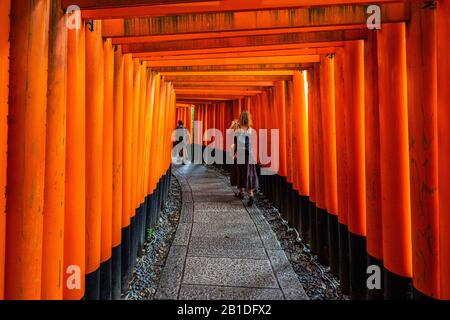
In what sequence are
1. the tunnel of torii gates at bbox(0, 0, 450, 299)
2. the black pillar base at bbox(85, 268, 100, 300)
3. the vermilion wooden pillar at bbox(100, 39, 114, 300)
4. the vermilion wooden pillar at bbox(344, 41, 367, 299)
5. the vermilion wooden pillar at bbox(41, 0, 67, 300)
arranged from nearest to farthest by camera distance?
1. the tunnel of torii gates at bbox(0, 0, 450, 299)
2. the vermilion wooden pillar at bbox(41, 0, 67, 300)
3. the black pillar base at bbox(85, 268, 100, 300)
4. the vermilion wooden pillar at bbox(100, 39, 114, 300)
5. the vermilion wooden pillar at bbox(344, 41, 367, 299)

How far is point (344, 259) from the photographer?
131 inches

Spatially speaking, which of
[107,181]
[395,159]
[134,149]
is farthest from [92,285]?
[395,159]

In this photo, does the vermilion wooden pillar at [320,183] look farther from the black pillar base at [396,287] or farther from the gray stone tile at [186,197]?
the gray stone tile at [186,197]

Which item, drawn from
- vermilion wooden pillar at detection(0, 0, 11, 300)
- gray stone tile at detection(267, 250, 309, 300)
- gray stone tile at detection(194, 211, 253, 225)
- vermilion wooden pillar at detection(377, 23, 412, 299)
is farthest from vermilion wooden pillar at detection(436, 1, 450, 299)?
gray stone tile at detection(194, 211, 253, 225)

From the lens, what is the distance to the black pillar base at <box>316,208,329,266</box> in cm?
396

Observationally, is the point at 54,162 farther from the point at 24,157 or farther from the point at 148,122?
the point at 148,122

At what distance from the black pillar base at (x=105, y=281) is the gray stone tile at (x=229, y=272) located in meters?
0.95

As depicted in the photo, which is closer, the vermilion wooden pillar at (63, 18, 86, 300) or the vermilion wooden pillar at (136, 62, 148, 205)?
the vermilion wooden pillar at (63, 18, 86, 300)

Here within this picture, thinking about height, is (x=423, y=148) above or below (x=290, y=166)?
above

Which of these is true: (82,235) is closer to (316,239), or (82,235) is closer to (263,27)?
(263,27)

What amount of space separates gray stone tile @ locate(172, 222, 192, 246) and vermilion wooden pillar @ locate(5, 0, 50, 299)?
3131mm

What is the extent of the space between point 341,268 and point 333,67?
7.47 feet

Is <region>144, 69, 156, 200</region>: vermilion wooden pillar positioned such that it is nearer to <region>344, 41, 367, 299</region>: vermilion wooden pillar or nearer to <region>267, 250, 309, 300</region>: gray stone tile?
<region>267, 250, 309, 300</region>: gray stone tile

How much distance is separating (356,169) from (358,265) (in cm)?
94
